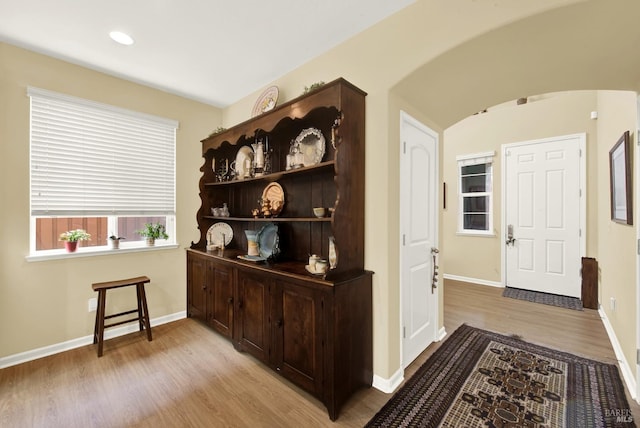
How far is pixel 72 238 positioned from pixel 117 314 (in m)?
0.87

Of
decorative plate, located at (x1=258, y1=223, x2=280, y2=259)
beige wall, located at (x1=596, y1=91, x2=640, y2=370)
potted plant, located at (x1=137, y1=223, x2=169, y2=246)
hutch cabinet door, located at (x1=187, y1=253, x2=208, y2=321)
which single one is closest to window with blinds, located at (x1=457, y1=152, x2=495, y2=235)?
beige wall, located at (x1=596, y1=91, x2=640, y2=370)

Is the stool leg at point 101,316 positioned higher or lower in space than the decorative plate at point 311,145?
lower

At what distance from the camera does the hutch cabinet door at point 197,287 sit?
3.02 metres

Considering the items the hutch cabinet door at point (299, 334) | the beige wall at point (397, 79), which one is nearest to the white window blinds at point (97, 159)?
the beige wall at point (397, 79)

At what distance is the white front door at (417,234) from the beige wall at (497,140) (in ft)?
9.08

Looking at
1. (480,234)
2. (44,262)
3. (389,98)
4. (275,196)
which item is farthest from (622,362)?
(44,262)

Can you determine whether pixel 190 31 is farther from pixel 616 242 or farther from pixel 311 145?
pixel 616 242

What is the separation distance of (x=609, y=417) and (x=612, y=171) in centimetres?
239

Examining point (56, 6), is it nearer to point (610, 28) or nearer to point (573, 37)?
point (573, 37)

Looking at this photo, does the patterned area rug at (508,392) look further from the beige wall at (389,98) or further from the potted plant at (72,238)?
the potted plant at (72,238)

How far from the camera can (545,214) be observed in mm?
4254

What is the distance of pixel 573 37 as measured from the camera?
62.3 inches

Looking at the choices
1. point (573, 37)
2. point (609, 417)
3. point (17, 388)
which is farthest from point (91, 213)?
point (609, 417)

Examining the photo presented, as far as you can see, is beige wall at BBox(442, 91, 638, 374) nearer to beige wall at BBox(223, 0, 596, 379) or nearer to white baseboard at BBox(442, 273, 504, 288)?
white baseboard at BBox(442, 273, 504, 288)
